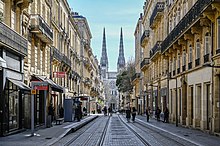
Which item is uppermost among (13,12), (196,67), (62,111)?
(13,12)

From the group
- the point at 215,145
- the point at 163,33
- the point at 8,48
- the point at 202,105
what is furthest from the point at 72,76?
the point at 215,145

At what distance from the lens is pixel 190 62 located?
1447 inches

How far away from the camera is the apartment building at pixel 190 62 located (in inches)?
1111

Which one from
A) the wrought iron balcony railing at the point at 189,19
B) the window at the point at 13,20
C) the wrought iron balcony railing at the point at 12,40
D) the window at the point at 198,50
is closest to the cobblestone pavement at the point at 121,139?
the wrought iron balcony railing at the point at 12,40

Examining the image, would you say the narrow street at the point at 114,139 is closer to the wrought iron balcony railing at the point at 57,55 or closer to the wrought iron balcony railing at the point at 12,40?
the wrought iron balcony railing at the point at 12,40

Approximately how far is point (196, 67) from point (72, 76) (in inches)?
1504

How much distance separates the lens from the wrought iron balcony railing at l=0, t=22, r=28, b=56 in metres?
23.3

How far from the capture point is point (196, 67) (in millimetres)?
33469

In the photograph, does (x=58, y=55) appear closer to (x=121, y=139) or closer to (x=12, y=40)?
(x=12, y=40)

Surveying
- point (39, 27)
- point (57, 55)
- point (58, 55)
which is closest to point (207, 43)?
point (39, 27)

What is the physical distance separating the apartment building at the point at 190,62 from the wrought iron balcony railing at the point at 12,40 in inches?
432

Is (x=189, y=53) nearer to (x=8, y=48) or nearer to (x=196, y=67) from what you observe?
(x=196, y=67)

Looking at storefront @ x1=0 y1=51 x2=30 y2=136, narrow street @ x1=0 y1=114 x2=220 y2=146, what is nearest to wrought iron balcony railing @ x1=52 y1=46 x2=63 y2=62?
narrow street @ x1=0 y1=114 x2=220 y2=146

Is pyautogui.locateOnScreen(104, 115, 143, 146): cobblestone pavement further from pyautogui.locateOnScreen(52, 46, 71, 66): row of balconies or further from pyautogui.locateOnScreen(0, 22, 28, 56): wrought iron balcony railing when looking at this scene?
pyautogui.locateOnScreen(52, 46, 71, 66): row of balconies
